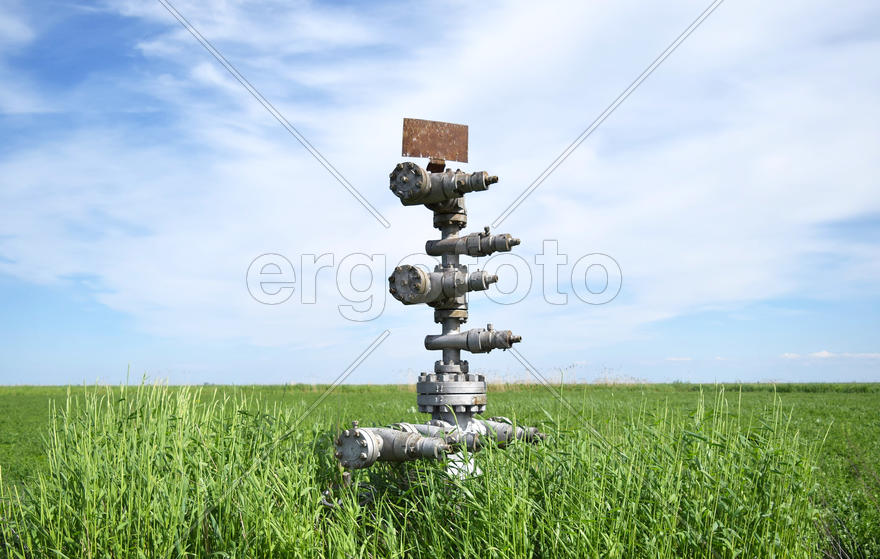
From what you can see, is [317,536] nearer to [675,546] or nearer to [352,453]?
[352,453]

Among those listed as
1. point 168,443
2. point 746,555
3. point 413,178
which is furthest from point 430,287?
point 746,555

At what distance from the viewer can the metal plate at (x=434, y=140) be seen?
630 cm

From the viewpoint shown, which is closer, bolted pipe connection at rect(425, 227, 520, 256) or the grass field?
the grass field

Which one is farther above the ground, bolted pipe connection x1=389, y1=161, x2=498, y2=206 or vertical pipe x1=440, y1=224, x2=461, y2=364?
bolted pipe connection x1=389, y1=161, x2=498, y2=206

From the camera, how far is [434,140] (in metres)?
6.39

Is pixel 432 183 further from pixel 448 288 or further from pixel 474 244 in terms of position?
pixel 448 288

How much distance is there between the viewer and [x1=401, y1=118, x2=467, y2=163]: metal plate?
6.30 m

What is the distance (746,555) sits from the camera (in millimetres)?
4434

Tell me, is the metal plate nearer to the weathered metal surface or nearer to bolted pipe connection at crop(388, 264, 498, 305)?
the weathered metal surface

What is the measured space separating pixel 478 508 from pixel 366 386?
84.6 ft

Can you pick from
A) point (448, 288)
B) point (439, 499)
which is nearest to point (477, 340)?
point (448, 288)

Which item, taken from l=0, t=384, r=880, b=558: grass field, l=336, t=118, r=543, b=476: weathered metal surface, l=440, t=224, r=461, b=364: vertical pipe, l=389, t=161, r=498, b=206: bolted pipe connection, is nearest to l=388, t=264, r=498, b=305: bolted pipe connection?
l=336, t=118, r=543, b=476: weathered metal surface

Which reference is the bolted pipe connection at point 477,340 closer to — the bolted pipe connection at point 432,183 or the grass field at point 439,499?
the grass field at point 439,499

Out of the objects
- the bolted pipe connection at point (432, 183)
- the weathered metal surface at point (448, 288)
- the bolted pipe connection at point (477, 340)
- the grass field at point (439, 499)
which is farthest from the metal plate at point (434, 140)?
the grass field at point (439, 499)
